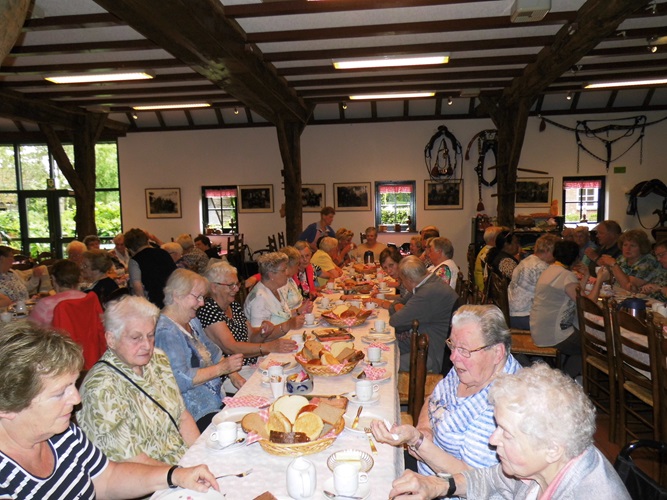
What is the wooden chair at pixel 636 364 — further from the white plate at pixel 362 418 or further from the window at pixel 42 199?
the window at pixel 42 199

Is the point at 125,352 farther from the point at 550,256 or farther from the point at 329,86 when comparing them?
the point at 329,86

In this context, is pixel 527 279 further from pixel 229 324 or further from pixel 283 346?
pixel 229 324

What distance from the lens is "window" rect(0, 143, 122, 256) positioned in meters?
13.0

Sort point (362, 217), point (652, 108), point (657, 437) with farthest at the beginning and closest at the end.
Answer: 1. point (362, 217)
2. point (652, 108)
3. point (657, 437)

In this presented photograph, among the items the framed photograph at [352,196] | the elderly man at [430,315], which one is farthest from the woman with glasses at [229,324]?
the framed photograph at [352,196]

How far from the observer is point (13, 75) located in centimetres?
743

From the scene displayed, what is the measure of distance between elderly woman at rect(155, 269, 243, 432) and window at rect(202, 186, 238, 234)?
9.96m

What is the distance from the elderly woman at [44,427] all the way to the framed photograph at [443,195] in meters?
11.0

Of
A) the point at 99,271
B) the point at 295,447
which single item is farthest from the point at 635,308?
the point at 99,271

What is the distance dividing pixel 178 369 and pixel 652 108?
41.0 feet

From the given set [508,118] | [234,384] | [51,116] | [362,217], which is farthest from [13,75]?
[508,118]

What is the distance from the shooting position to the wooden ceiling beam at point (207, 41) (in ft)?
11.4

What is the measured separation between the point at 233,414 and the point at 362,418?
60cm

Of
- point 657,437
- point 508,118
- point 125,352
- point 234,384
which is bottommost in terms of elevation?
point 657,437
